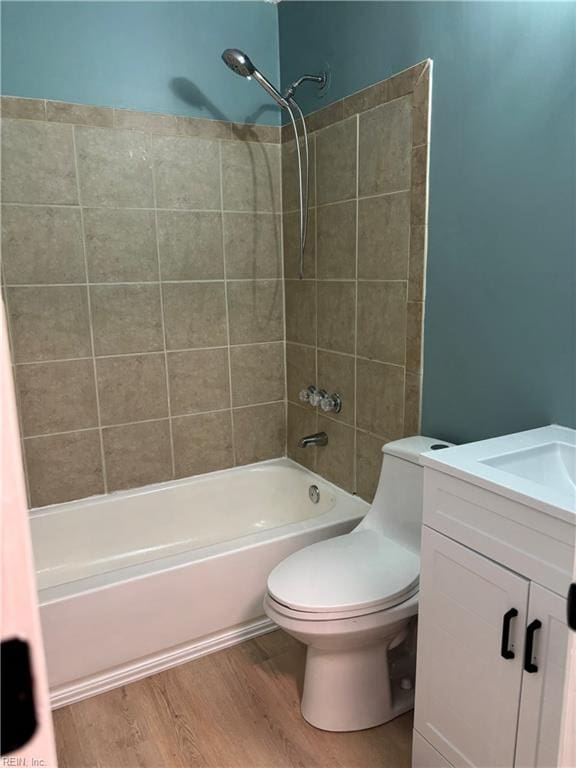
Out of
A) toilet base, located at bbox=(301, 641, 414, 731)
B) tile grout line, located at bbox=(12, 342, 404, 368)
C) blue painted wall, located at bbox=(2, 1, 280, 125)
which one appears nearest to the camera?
toilet base, located at bbox=(301, 641, 414, 731)

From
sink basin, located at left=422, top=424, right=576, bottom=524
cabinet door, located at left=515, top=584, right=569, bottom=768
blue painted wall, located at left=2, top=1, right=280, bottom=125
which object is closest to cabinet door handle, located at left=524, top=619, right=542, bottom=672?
cabinet door, located at left=515, top=584, right=569, bottom=768

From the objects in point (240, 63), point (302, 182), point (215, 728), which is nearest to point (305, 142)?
point (302, 182)

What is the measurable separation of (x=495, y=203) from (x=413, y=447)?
781 millimetres

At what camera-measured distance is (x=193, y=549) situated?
85.4 inches

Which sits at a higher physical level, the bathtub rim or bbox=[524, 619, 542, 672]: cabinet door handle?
bbox=[524, 619, 542, 672]: cabinet door handle

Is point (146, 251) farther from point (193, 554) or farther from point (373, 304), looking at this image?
point (193, 554)

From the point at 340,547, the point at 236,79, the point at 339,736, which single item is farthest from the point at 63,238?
the point at 339,736

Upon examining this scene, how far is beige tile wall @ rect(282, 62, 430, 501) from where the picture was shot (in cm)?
185

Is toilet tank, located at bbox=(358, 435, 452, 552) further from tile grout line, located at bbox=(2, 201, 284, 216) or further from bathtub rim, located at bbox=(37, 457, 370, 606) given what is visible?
tile grout line, located at bbox=(2, 201, 284, 216)

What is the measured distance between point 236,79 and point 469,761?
252cm

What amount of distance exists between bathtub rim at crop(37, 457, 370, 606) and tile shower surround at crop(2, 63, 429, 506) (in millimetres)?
48

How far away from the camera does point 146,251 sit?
2.31 m

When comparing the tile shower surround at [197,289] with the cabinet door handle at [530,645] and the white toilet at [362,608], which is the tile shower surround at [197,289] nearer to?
the white toilet at [362,608]

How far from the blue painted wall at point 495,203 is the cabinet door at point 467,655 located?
1.69 feet
